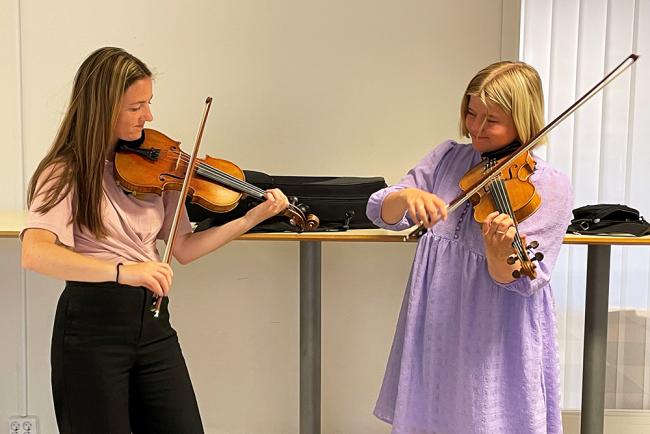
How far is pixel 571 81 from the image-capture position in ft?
8.43

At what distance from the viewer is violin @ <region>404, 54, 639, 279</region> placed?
4.96 ft

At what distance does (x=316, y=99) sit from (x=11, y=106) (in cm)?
94

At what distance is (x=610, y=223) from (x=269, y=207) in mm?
930

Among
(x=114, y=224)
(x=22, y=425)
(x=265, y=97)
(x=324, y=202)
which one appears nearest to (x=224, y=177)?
(x=114, y=224)

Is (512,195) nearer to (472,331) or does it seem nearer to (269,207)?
(472,331)

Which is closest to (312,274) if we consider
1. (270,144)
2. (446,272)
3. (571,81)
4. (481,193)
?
(270,144)

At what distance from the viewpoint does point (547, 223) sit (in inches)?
63.5

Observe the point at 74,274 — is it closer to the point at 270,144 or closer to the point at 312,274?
the point at 312,274

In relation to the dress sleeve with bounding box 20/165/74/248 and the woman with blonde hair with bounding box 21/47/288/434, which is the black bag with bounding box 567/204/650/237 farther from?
the dress sleeve with bounding box 20/165/74/248

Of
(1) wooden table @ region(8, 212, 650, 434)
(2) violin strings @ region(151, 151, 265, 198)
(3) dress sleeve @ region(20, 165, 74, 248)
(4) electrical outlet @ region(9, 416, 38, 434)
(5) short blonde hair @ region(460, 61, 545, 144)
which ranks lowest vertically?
(4) electrical outlet @ region(9, 416, 38, 434)

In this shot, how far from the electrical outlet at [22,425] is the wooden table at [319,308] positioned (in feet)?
2.25

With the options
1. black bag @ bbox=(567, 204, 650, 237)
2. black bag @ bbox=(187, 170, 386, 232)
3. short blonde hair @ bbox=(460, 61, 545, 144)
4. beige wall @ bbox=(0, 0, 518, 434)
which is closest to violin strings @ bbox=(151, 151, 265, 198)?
black bag @ bbox=(187, 170, 386, 232)

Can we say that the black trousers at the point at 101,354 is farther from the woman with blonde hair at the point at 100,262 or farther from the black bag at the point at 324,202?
the black bag at the point at 324,202

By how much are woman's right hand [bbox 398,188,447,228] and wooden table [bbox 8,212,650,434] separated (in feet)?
1.64
